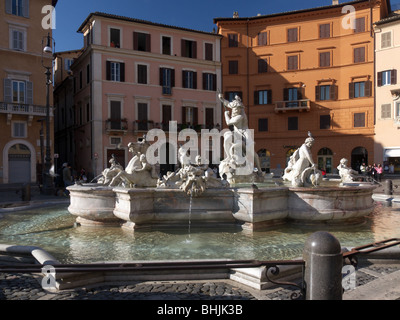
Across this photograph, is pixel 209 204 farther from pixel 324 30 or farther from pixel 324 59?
pixel 324 30

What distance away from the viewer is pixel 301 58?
3228cm

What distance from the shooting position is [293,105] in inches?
1265

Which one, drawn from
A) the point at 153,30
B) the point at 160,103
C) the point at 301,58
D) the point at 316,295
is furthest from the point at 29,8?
the point at 316,295

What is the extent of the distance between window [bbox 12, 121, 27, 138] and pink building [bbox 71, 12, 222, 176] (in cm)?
503

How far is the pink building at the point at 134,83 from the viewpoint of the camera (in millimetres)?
28109

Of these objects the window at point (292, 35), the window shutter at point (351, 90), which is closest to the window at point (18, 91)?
the window at point (292, 35)

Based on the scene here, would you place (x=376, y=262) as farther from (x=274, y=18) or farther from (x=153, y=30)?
(x=274, y=18)

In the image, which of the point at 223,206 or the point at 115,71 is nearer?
the point at 223,206

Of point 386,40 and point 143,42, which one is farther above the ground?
point 143,42

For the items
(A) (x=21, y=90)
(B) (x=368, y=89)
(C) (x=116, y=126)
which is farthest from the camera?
(B) (x=368, y=89)

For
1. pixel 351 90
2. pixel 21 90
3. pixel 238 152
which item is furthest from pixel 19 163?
pixel 351 90

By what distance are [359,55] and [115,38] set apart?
21.5 metres

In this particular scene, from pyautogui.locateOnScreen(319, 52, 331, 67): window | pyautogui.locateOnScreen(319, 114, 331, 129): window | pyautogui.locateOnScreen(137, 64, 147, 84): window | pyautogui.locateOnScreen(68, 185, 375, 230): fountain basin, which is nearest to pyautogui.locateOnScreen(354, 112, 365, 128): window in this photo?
pyautogui.locateOnScreen(319, 114, 331, 129): window
